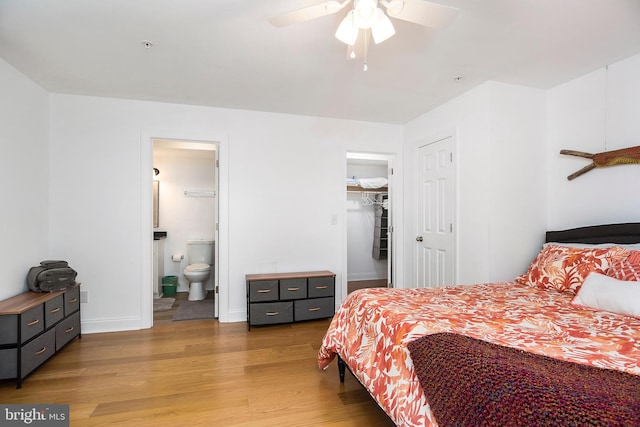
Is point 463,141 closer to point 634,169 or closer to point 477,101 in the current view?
point 477,101

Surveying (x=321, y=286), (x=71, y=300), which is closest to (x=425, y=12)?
(x=321, y=286)

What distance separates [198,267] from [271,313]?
1.71m

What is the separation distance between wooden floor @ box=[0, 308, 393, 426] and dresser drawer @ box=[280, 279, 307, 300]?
45 centimetres

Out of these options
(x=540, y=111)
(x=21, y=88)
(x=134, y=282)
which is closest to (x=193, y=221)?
(x=134, y=282)

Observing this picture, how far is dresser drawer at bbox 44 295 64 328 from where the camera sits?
7.97 ft

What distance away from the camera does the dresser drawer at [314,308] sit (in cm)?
341

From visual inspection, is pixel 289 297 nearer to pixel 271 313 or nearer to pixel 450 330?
pixel 271 313

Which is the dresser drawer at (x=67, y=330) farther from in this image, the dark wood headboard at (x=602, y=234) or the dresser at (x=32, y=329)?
the dark wood headboard at (x=602, y=234)

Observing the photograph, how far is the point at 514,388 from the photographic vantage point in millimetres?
897

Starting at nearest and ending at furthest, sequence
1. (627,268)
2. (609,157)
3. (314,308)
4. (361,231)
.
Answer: (627,268) → (609,157) → (314,308) → (361,231)

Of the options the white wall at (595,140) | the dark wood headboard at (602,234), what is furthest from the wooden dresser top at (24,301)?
the white wall at (595,140)

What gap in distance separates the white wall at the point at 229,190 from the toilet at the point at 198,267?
3.61ft

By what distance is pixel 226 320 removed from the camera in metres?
3.46

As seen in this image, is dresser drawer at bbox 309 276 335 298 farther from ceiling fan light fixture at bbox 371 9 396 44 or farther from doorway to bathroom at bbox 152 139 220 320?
ceiling fan light fixture at bbox 371 9 396 44
